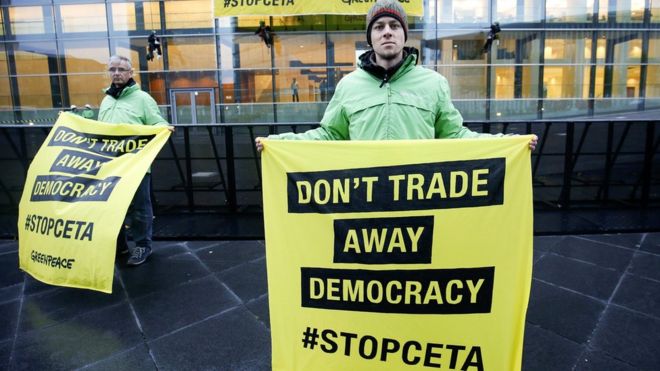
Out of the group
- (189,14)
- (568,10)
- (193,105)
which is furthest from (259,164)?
(568,10)

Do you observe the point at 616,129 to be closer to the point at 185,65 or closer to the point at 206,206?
the point at 206,206

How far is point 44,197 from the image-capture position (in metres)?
3.95

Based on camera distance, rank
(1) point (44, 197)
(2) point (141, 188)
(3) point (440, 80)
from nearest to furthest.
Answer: (3) point (440, 80) → (1) point (44, 197) → (2) point (141, 188)

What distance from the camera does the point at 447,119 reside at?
2.64 meters

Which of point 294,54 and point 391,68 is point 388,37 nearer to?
point 391,68

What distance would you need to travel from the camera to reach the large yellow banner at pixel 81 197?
365cm

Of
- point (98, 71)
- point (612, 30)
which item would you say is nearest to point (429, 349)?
point (98, 71)

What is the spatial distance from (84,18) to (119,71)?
60.0ft

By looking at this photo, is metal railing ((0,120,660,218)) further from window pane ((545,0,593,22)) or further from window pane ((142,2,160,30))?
window pane ((545,0,593,22))

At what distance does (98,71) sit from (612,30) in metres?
22.5

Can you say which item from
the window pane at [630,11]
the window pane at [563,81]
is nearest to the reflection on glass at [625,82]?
the window pane at [563,81]

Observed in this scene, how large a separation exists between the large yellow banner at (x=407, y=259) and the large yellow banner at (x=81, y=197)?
193cm

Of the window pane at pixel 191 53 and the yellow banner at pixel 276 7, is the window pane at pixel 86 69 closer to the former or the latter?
the window pane at pixel 191 53

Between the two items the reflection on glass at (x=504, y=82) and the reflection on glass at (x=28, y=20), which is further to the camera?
the reflection on glass at (x=504, y=82)
